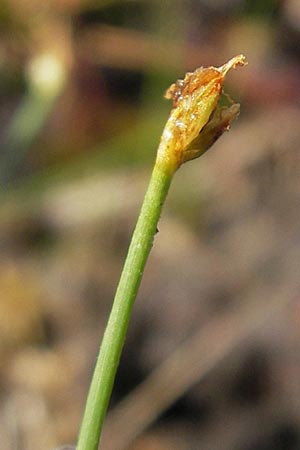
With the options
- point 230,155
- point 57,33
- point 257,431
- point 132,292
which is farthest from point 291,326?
point 132,292

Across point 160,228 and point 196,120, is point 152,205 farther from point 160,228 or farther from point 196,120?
point 160,228

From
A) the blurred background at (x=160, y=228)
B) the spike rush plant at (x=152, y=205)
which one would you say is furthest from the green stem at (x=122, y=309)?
the blurred background at (x=160, y=228)

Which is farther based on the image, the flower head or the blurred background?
the blurred background

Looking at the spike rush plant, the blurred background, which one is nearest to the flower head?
the spike rush plant

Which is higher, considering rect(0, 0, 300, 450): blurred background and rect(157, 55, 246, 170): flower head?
rect(0, 0, 300, 450): blurred background

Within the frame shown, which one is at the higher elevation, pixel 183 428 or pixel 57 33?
pixel 57 33

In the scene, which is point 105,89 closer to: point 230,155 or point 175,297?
point 230,155

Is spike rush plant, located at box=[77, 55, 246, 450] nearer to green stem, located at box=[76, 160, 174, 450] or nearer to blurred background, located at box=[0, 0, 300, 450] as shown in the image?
green stem, located at box=[76, 160, 174, 450]
